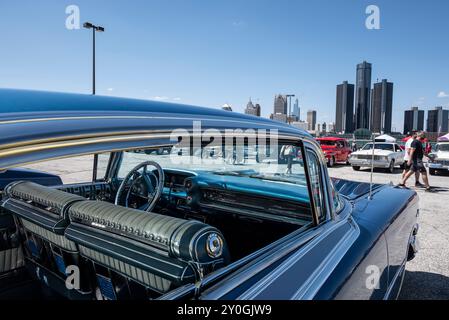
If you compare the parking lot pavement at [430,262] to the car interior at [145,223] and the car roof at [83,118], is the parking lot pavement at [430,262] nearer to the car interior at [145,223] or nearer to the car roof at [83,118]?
the car interior at [145,223]

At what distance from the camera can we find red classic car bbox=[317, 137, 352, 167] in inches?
676

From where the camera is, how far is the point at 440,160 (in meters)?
13.3

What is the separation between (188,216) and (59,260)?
99 cm

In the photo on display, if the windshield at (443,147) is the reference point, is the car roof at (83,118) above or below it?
above

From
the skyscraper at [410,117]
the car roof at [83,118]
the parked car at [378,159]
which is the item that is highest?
the skyscraper at [410,117]

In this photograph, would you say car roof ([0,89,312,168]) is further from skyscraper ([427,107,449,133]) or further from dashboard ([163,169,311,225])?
skyscraper ([427,107,449,133])

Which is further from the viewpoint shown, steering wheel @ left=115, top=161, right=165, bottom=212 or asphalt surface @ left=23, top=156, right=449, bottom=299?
steering wheel @ left=115, top=161, right=165, bottom=212

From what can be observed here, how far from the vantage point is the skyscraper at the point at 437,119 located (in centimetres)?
6494

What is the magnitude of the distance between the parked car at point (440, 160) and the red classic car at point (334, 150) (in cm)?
451

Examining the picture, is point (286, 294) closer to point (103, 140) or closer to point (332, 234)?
point (332, 234)

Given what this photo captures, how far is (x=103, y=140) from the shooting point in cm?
96

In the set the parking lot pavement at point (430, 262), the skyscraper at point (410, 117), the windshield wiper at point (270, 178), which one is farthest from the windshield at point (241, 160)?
the skyscraper at point (410, 117)

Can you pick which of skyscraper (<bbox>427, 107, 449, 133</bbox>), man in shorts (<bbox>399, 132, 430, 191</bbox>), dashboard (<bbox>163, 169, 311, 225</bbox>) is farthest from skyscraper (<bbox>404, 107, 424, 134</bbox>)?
dashboard (<bbox>163, 169, 311, 225</bbox>)
